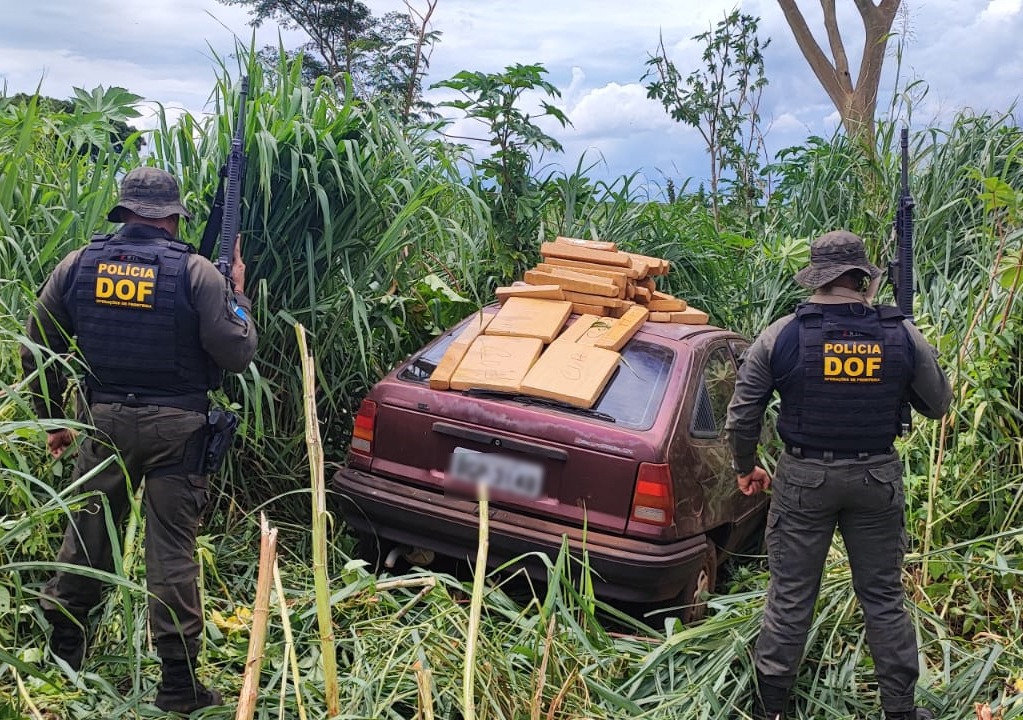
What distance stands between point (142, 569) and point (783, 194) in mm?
5954

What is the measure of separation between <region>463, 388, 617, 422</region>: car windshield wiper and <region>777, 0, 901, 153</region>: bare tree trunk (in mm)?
9301

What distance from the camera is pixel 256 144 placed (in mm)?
4367

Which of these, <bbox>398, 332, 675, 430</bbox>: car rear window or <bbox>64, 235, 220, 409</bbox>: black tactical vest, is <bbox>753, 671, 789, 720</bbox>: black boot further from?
<bbox>64, 235, 220, 409</bbox>: black tactical vest

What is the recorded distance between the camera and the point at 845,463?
3424mm

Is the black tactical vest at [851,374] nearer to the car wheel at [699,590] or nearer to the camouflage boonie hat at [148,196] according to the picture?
the car wheel at [699,590]

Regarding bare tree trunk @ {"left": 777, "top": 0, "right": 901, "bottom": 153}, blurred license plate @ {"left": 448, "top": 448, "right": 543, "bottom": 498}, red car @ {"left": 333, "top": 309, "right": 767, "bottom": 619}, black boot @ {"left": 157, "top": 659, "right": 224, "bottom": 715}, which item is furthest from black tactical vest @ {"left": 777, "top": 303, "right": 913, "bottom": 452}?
bare tree trunk @ {"left": 777, "top": 0, "right": 901, "bottom": 153}

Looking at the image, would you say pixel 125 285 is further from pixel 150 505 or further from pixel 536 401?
pixel 536 401

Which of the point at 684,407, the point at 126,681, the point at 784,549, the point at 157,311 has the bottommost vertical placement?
the point at 126,681

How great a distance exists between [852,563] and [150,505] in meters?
2.50

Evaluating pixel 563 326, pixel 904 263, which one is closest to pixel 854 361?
pixel 904 263

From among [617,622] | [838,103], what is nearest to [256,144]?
[617,622]

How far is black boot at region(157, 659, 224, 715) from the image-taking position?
10.2 ft

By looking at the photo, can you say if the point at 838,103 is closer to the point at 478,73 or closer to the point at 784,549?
the point at 478,73

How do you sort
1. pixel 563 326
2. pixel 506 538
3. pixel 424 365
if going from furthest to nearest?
1. pixel 563 326
2. pixel 424 365
3. pixel 506 538
